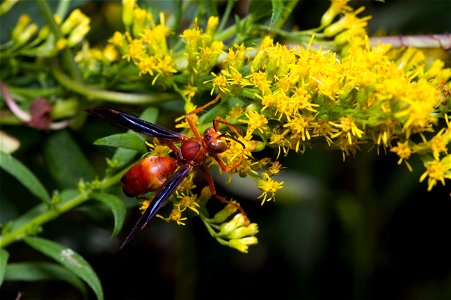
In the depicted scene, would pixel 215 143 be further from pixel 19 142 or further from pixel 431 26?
pixel 431 26

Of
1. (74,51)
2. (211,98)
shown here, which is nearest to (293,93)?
(211,98)

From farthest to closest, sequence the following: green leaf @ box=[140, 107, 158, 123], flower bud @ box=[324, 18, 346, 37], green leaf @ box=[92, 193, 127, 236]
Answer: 1. flower bud @ box=[324, 18, 346, 37]
2. green leaf @ box=[140, 107, 158, 123]
3. green leaf @ box=[92, 193, 127, 236]

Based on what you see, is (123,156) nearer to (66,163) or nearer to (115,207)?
(115,207)

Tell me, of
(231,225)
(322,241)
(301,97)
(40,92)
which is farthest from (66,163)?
(322,241)

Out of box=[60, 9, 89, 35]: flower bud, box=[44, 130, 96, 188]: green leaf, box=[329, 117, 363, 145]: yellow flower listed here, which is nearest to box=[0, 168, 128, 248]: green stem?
box=[44, 130, 96, 188]: green leaf

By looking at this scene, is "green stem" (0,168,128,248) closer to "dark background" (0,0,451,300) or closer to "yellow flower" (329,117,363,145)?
"yellow flower" (329,117,363,145)

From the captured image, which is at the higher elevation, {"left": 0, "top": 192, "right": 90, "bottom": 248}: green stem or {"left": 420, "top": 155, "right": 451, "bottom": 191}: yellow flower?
{"left": 420, "top": 155, "right": 451, "bottom": 191}: yellow flower
